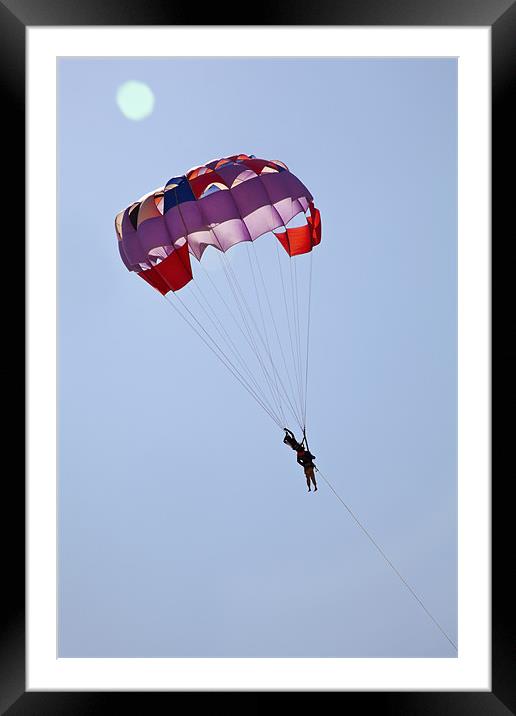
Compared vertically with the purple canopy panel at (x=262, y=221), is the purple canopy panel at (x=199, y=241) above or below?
below

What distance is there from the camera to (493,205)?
10.5 ft

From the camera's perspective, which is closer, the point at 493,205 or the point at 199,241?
the point at 493,205

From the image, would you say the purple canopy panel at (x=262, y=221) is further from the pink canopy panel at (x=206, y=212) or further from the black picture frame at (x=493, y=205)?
the black picture frame at (x=493, y=205)

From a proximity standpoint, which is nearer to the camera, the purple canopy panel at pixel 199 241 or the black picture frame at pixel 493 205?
the black picture frame at pixel 493 205

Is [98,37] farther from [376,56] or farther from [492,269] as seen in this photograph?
[492,269]

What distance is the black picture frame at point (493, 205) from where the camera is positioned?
3.06m

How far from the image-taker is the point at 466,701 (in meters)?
3.32

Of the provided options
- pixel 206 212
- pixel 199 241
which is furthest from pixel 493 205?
pixel 199 241

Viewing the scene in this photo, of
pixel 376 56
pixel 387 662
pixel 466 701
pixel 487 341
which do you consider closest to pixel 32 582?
pixel 387 662

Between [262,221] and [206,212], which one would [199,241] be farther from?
[262,221]

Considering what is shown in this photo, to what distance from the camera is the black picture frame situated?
306 cm

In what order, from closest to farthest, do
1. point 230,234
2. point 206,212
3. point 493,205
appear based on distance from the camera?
point 493,205
point 206,212
point 230,234

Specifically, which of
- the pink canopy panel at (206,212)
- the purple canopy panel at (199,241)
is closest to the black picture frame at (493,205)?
the pink canopy panel at (206,212)

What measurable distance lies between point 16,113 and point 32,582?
2.44 metres
